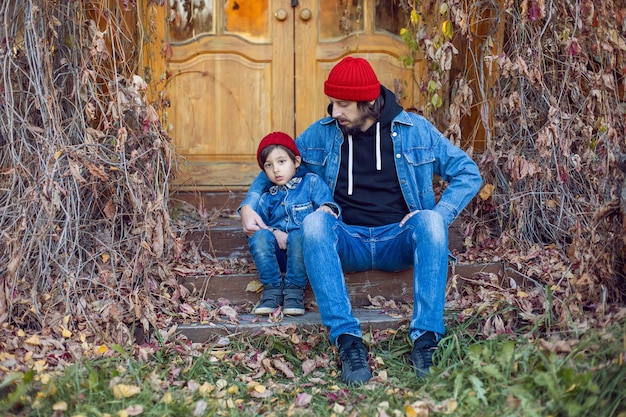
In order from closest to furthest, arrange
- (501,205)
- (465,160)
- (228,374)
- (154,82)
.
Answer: (228,374)
(465,160)
(501,205)
(154,82)

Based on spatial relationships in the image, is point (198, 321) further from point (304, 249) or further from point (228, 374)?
point (304, 249)

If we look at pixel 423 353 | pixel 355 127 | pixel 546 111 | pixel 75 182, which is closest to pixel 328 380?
pixel 423 353

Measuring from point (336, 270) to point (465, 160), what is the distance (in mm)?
967

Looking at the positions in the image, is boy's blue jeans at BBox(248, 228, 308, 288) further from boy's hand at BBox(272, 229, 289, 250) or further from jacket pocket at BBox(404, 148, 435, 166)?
jacket pocket at BBox(404, 148, 435, 166)

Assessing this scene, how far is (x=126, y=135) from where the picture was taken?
4.24 metres

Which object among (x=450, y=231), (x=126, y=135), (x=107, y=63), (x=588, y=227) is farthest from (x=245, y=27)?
(x=588, y=227)

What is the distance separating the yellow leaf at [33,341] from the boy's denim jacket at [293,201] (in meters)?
1.35

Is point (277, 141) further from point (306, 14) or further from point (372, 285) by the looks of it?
point (306, 14)

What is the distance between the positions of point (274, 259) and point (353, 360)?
832 mm

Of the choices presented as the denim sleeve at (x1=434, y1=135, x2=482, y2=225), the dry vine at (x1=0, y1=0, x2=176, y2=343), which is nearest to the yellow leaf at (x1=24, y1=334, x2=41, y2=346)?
the dry vine at (x1=0, y1=0, x2=176, y2=343)

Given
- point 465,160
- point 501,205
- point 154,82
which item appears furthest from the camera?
point 154,82

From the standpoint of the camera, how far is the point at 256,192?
14.0 ft

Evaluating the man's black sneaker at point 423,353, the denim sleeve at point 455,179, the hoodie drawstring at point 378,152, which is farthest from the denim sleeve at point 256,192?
the man's black sneaker at point 423,353

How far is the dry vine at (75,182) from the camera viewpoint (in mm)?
3949
